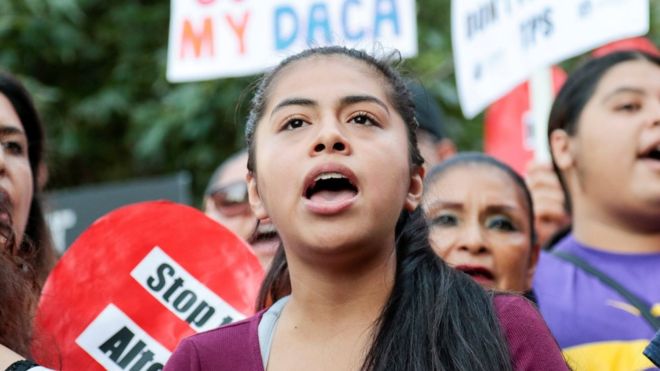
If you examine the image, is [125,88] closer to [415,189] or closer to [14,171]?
[14,171]

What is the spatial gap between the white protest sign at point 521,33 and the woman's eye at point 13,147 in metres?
2.22

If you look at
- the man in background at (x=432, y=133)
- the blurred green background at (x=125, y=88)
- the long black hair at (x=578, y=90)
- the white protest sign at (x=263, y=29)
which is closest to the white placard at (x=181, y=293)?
the long black hair at (x=578, y=90)

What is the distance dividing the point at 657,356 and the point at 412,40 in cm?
278

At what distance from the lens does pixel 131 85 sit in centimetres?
886

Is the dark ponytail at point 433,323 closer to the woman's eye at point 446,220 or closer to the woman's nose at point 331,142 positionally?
the woman's nose at point 331,142

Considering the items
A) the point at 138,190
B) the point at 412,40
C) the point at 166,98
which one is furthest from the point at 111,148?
the point at 412,40

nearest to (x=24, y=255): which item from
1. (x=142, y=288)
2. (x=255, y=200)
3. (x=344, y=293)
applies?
(x=142, y=288)

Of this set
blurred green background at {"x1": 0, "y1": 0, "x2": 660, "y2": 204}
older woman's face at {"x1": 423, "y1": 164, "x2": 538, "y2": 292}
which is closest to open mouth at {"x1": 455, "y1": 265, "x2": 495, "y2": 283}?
older woman's face at {"x1": 423, "y1": 164, "x2": 538, "y2": 292}

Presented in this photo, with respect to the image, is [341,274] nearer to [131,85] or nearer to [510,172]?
[510,172]

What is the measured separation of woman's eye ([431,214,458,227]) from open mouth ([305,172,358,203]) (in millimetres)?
1065

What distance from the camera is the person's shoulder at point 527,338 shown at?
209 centimetres

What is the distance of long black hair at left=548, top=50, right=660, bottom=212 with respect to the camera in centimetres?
351

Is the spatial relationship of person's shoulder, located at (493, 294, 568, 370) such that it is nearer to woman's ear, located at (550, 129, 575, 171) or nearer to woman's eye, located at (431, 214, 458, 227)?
woman's eye, located at (431, 214, 458, 227)

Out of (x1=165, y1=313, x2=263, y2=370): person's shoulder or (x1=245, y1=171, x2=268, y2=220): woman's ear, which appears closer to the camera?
(x1=165, y1=313, x2=263, y2=370): person's shoulder
